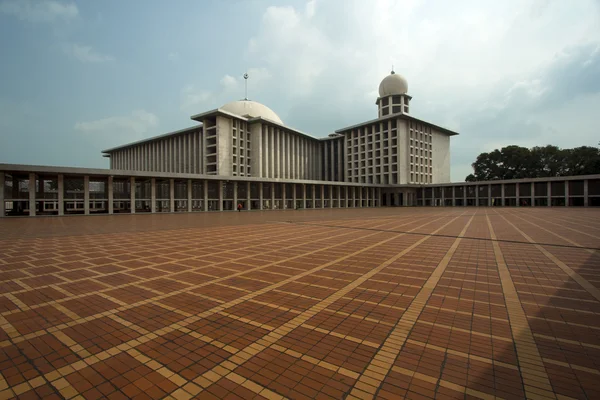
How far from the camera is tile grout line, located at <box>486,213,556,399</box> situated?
211 cm

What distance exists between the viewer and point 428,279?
490 centimetres

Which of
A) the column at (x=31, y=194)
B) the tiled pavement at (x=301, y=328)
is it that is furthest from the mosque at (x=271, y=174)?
the tiled pavement at (x=301, y=328)

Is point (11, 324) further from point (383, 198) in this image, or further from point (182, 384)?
point (383, 198)

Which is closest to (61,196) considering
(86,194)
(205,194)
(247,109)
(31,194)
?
(86,194)

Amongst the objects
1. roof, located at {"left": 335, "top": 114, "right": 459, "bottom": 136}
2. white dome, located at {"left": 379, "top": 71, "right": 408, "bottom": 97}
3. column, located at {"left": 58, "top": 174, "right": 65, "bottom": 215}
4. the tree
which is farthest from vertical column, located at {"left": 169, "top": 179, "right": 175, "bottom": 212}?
the tree

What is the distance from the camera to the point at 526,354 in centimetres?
258

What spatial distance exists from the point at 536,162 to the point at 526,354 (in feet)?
236

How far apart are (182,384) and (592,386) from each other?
305 centimetres

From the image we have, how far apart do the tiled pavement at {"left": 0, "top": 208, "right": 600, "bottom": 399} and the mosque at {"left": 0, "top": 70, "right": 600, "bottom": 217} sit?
23.7 m

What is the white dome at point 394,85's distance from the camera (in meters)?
63.2

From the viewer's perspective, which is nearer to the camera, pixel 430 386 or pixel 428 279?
pixel 430 386

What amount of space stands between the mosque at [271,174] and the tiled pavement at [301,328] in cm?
2371

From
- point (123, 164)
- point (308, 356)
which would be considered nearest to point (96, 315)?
point (308, 356)

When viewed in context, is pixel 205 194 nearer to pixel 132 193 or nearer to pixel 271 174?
pixel 132 193
